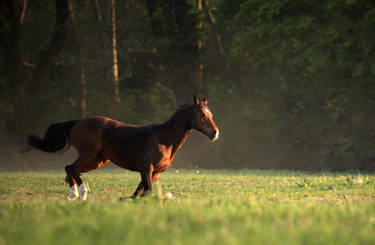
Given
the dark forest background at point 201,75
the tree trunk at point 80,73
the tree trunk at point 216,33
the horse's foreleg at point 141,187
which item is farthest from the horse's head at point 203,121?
the tree trunk at point 216,33

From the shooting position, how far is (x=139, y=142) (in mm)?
9875

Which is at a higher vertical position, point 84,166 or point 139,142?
point 139,142

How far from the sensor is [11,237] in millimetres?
5109

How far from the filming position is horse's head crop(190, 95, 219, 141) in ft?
32.0

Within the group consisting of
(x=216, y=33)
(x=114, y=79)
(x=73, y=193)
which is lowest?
(x=73, y=193)

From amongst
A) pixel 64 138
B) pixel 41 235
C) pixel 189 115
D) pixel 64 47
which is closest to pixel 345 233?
pixel 41 235

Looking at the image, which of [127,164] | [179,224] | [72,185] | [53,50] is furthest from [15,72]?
[179,224]

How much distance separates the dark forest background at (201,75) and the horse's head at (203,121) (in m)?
16.2

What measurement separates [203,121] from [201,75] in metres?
23.5

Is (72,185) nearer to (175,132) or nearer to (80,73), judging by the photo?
(175,132)

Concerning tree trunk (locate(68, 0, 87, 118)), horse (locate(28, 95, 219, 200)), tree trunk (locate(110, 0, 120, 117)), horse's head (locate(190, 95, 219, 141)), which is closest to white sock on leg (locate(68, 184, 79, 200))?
horse (locate(28, 95, 219, 200))

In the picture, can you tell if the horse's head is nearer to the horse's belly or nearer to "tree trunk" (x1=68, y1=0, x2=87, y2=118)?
the horse's belly

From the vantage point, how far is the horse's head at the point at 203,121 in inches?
384

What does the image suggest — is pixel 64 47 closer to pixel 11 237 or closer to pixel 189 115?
pixel 189 115
